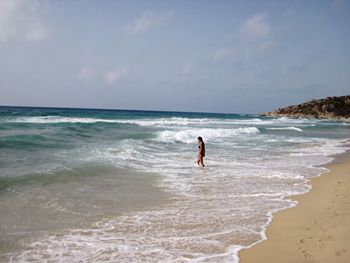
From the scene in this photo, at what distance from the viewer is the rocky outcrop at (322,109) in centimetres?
8818

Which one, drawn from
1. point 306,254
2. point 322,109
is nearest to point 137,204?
point 306,254

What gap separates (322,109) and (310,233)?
3636 inches

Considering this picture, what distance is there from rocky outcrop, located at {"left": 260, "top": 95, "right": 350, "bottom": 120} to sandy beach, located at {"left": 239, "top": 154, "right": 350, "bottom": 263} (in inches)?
3257

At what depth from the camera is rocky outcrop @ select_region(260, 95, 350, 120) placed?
289 ft

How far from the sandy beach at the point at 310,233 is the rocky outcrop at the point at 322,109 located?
271ft

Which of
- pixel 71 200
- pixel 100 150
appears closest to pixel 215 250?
pixel 71 200

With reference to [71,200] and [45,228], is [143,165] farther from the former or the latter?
[45,228]

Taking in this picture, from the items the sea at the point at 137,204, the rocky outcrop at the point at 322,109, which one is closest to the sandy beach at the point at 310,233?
the sea at the point at 137,204

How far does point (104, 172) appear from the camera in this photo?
12.3m

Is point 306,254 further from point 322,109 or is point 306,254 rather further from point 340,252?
point 322,109

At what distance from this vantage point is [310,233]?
630 cm

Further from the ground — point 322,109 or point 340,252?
point 322,109

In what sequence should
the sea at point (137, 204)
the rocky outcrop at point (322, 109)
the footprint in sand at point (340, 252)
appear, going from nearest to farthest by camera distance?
the footprint in sand at point (340, 252) → the sea at point (137, 204) → the rocky outcrop at point (322, 109)

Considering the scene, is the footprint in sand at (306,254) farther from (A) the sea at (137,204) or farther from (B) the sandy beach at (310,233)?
(A) the sea at (137,204)
